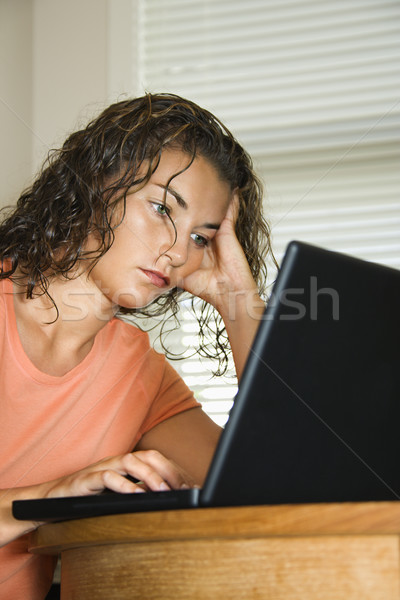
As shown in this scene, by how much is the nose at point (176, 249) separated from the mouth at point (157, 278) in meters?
0.03

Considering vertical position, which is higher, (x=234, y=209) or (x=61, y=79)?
(x=61, y=79)

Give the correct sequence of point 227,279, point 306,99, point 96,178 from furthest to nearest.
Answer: point 306,99, point 227,279, point 96,178

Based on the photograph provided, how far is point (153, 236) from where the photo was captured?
1273 mm

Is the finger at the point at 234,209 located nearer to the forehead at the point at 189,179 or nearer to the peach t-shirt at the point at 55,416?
the forehead at the point at 189,179

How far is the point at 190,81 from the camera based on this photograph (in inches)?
84.3

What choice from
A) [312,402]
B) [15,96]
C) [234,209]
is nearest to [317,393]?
[312,402]

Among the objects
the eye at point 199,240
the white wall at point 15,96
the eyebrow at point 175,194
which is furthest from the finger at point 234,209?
the white wall at point 15,96

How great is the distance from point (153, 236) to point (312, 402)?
2.39 feet

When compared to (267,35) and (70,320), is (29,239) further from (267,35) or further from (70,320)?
(267,35)

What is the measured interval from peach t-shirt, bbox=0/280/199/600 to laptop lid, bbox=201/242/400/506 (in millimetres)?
732

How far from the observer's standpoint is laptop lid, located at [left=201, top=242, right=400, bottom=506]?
22.0 inches

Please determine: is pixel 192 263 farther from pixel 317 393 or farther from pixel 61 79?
pixel 61 79

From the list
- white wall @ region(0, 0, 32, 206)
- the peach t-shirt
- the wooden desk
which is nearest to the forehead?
the peach t-shirt

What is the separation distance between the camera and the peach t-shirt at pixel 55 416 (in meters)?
1.20
